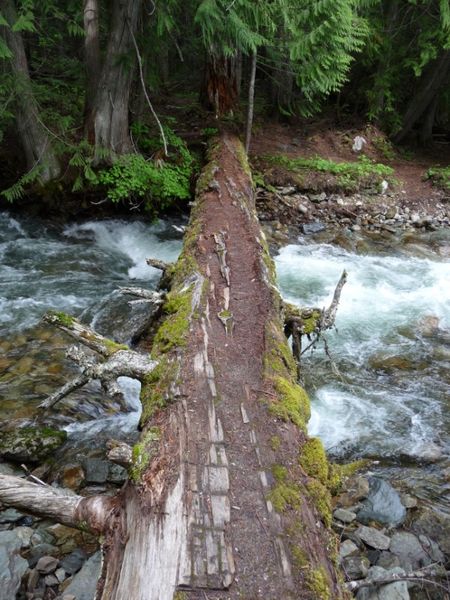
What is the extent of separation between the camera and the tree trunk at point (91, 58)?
8469 mm

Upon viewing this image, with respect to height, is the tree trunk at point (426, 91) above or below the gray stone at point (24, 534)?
above

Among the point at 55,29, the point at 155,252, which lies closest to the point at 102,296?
the point at 155,252

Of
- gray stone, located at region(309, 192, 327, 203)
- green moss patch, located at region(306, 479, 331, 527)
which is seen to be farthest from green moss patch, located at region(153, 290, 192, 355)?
gray stone, located at region(309, 192, 327, 203)

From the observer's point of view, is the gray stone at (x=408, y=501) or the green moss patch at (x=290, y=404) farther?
the gray stone at (x=408, y=501)

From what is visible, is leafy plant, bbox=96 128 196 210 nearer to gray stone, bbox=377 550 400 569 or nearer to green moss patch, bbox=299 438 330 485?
green moss patch, bbox=299 438 330 485

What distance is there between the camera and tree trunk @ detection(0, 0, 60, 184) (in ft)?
26.4

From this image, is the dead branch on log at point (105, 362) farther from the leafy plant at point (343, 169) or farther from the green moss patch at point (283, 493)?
the leafy plant at point (343, 169)

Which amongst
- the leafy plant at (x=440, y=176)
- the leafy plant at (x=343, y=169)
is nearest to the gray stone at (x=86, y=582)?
the leafy plant at (x=343, y=169)

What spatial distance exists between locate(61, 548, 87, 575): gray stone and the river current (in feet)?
4.69

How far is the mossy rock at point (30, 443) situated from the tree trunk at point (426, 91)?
44.5 ft

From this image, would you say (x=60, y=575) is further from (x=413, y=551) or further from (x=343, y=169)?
(x=343, y=169)

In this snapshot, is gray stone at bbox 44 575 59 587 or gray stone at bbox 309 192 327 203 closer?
gray stone at bbox 44 575 59 587

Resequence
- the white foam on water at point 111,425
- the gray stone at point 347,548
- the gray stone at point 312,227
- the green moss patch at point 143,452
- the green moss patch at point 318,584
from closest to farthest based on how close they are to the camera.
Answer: the green moss patch at point 318,584 → the green moss patch at point 143,452 → the gray stone at point 347,548 → the white foam on water at point 111,425 → the gray stone at point 312,227

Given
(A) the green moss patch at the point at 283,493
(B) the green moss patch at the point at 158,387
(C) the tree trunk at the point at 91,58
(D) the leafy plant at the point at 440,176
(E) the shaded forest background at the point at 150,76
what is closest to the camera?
(A) the green moss patch at the point at 283,493
